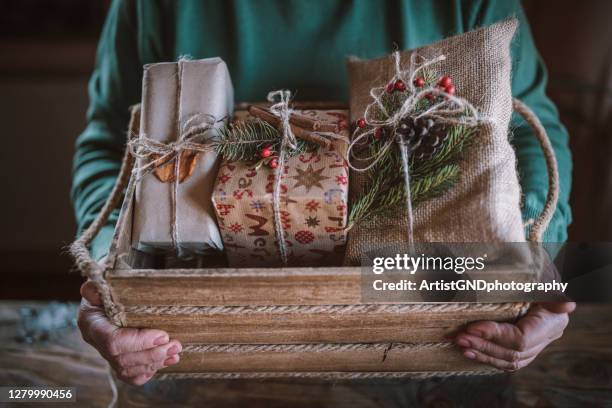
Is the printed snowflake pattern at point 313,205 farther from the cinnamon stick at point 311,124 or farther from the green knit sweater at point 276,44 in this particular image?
the green knit sweater at point 276,44

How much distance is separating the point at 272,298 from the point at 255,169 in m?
0.22

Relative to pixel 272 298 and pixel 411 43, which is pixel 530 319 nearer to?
pixel 272 298

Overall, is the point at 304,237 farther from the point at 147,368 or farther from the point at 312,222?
the point at 147,368

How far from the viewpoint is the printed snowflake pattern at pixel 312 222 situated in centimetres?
81

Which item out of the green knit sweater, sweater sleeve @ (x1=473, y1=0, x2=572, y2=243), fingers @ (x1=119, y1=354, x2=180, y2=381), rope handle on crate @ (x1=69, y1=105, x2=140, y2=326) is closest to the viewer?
rope handle on crate @ (x1=69, y1=105, x2=140, y2=326)

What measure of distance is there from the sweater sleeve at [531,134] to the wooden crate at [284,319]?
0.36 metres

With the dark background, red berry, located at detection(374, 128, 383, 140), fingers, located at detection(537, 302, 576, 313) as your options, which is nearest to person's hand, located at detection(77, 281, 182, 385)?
red berry, located at detection(374, 128, 383, 140)

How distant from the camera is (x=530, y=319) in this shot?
779 mm

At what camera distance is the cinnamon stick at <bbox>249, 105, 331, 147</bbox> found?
0.83 metres

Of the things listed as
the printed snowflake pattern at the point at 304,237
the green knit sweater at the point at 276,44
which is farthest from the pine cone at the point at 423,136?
the green knit sweater at the point at 276,44

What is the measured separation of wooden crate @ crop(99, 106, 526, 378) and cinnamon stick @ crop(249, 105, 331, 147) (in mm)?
230

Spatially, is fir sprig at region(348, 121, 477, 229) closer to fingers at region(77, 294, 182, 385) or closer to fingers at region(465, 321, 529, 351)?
fingers at region(465, 321, 529, 351)

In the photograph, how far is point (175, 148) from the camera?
0.83 meters

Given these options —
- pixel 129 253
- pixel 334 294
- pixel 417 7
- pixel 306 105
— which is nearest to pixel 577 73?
pixel 417 7
